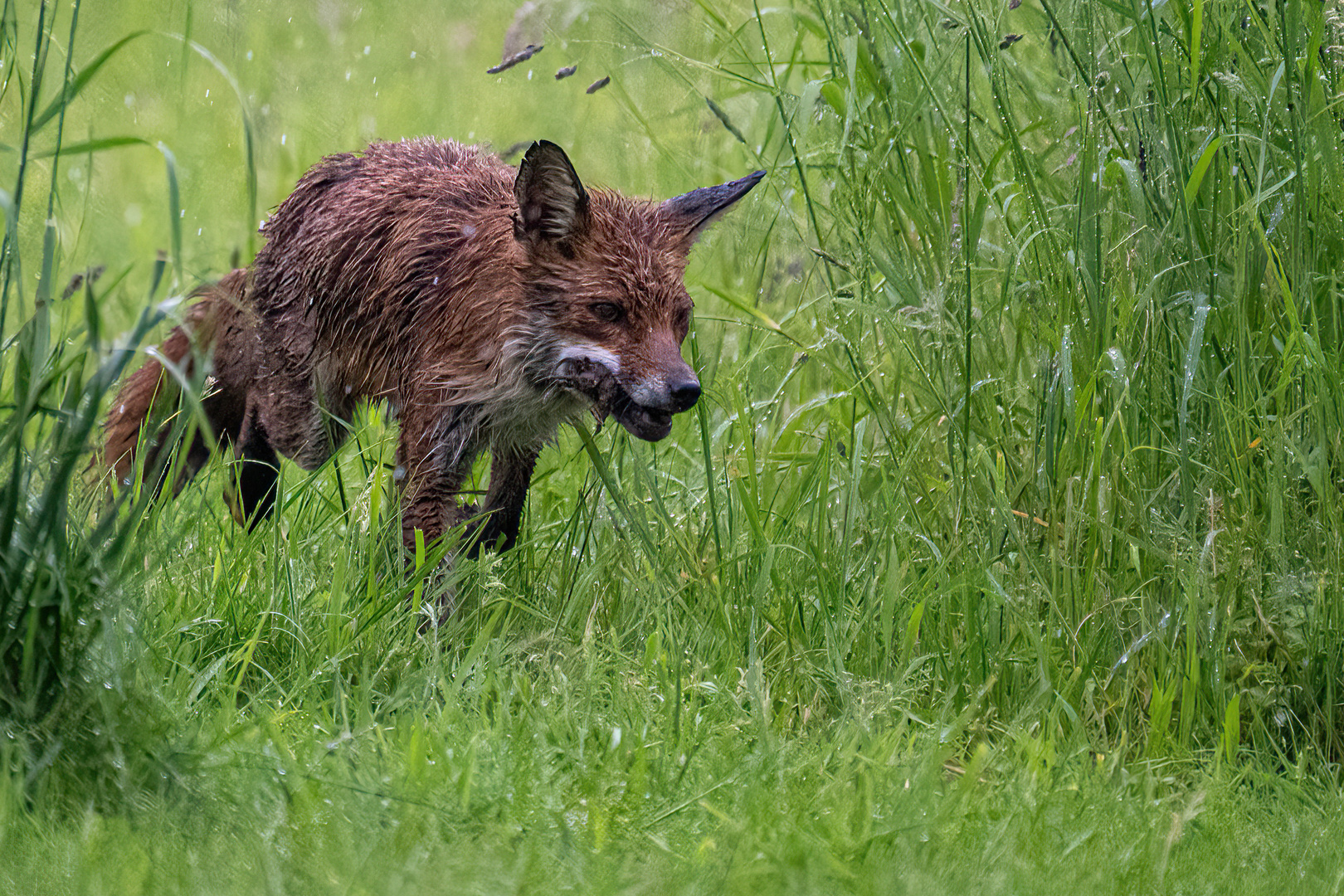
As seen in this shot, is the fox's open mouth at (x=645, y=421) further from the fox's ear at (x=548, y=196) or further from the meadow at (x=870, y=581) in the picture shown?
the fox's ear at (x=548, y=196)

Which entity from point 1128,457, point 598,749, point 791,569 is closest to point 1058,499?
point 1128,457

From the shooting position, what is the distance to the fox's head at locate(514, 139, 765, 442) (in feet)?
12.7

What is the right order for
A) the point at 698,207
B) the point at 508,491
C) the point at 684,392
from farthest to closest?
1. the point at 508,491
2. the point at 698,207
3. the point at 684,392

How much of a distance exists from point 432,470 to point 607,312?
781mm

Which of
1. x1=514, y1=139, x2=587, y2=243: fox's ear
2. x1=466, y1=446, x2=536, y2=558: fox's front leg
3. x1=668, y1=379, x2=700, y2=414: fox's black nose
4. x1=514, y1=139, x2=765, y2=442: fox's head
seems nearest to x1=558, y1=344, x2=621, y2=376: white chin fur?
x1=514, y1=139, x2=765, y2=442: fox's head

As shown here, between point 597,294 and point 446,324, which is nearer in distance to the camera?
point 597,294

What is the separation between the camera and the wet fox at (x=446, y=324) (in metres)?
4.00

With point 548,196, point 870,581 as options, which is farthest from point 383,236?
point 870,581

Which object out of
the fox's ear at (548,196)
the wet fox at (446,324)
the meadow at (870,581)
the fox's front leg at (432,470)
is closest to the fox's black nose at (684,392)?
the wet fox at (446,324)

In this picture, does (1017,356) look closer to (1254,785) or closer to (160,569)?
(1254,785)

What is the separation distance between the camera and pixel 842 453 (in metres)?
4.19

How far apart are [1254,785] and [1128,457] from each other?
84cm

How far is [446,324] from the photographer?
427 cm

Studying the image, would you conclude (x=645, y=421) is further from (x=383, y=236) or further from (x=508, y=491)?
(x=383, y=236)
